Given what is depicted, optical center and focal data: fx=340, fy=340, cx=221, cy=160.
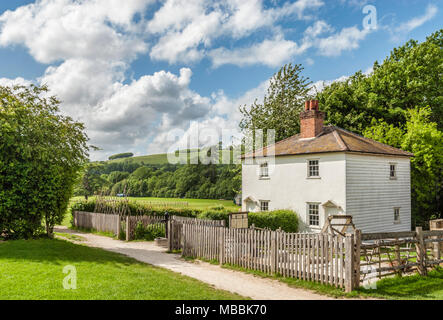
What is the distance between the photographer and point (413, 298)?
9086 mm

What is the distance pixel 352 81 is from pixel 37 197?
3752 centimetres

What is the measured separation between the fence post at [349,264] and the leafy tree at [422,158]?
23376mm

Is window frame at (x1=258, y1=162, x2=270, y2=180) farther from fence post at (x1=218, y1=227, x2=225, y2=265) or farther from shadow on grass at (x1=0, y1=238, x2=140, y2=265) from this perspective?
shadow on grass at (x1=0, y1=238, x2=140, y2=265)

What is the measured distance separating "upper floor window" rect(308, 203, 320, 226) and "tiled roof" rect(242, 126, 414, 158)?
12.7 feet

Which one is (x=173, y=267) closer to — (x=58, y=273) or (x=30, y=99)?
(x=58, y=273)

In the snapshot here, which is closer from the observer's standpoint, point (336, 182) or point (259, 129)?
point (336, 182)

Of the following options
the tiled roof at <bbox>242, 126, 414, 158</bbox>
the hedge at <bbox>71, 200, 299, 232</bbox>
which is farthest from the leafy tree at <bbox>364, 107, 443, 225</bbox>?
the hedge at <bbox>71, 200, 299, 232</bbox>

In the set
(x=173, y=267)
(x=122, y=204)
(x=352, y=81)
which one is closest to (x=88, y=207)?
(x=122, y=204)

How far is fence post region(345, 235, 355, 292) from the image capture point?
31.0 feet

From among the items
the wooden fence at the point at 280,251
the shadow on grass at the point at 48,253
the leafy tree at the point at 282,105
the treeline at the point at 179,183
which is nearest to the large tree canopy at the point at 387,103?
the leafy tree at the point at 282,105

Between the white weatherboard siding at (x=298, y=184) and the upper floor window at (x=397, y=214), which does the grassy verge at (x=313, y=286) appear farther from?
the upper floor window at (x=397, y=214)

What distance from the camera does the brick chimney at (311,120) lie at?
25594 millimetres

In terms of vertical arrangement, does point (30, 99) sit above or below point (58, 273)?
above

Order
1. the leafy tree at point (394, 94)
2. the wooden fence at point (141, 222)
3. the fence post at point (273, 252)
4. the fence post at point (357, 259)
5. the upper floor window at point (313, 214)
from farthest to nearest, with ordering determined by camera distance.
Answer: the leafy tree at point (394, 94), the upper floor window at point (313, 214), the wooden fence at point (141, 222), the fence post at point (273, 252), the fence post at point (357, 259)
